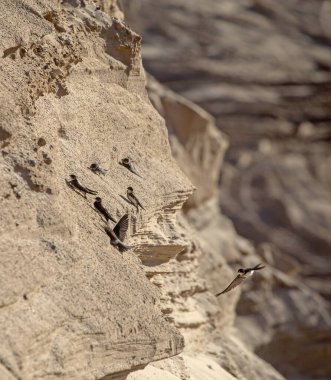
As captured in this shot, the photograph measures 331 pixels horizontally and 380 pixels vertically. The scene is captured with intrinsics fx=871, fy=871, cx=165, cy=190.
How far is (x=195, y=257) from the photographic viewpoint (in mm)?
8641

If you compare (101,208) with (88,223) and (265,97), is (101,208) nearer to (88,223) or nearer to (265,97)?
(88,223)

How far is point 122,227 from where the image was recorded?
5.82 m

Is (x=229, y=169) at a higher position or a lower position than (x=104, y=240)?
higher

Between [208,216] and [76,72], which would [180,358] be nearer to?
[76,72]

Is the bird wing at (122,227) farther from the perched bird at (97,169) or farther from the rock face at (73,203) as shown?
the perched bird at (97,169)

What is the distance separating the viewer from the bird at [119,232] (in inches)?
219

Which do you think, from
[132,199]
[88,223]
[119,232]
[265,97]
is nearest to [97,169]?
[132,199]

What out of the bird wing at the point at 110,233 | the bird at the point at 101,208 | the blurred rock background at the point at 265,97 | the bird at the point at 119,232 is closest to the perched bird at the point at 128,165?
the bird at the point at 119,232

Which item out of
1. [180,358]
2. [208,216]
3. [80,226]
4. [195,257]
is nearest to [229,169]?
[208,216]

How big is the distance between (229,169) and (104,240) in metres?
16.2

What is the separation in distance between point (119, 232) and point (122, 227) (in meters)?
0.09

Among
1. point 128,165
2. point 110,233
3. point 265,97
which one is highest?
point 265,97

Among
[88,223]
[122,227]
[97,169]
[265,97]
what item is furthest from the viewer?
[265,97]

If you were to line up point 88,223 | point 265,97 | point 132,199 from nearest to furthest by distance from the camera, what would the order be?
point 88,223 < point 132,199 < point 265,97
